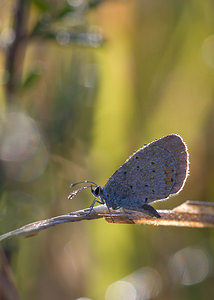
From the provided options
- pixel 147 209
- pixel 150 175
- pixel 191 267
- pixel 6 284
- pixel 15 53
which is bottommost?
pixel 191 267

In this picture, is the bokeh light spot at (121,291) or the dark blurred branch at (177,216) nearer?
the dark blurred branch at (177,216)

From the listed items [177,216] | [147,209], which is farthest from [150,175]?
[177,216]

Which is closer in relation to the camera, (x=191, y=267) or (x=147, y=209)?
(x=147, y=209)

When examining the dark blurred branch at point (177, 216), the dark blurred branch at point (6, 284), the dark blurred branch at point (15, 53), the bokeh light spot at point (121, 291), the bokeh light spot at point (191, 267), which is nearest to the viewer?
the dark blurred branch at point (177, 216)

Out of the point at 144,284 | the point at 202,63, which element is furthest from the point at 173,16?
the point at 144,284

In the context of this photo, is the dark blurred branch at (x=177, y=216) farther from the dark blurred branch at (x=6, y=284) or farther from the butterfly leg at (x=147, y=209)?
the dark blurred branch at (x=6, y=284)

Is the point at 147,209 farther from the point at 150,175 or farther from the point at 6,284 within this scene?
the point at 6,284

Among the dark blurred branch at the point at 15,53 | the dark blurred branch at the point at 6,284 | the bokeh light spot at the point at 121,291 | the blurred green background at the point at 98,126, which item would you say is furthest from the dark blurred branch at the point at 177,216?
the bokeh light spot at the point at 121,291
